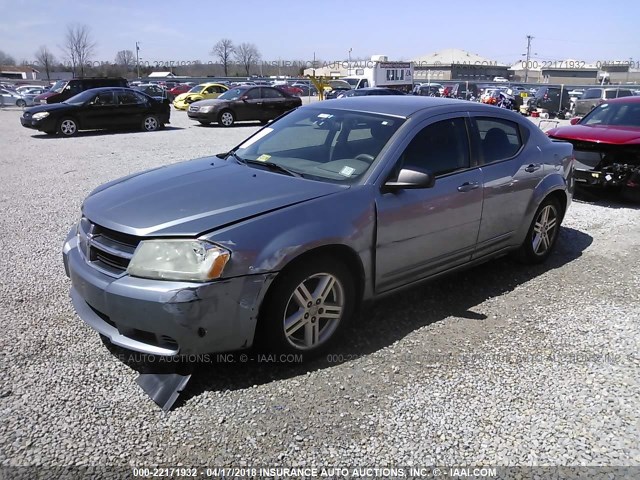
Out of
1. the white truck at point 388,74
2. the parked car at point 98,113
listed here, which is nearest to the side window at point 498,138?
the parked car at point 98,113

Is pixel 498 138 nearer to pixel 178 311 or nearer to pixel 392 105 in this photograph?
pixel 392 105

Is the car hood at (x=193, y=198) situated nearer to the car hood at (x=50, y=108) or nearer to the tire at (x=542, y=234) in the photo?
the tire at (x=542, y=234)

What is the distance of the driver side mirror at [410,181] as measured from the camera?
3562mm

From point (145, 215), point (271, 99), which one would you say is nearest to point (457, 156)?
point (145, 215)

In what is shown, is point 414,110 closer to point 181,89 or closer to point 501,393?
point 501,393

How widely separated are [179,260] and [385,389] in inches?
55.2

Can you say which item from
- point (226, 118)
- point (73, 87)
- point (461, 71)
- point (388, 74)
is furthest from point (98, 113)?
point (461, 71)

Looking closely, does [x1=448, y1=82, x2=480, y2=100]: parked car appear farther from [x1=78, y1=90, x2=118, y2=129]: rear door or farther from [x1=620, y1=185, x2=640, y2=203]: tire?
[x1=620, y1=185, x2=640, y2=203]: tire

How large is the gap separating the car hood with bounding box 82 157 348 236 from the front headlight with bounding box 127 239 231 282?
0.23ft

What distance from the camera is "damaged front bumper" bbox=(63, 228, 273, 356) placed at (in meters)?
2.83

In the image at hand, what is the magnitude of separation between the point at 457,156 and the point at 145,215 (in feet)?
8.05

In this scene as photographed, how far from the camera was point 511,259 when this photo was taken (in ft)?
17.9

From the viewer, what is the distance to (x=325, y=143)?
4211 millimetres

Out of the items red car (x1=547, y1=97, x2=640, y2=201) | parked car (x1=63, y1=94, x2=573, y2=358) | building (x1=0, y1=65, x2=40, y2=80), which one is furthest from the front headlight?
building (x1=0, y1=65, x2=40, y2=80)
